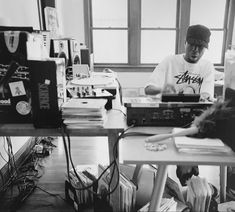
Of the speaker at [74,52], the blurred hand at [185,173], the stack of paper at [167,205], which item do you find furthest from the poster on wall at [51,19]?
the stack of paper at [167,205]

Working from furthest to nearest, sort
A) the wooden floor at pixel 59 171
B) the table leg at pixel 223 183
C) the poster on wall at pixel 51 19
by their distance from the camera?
the poster on wall at pixel 51 19 < the wooden floor at pixel 59 171 < the table leg at pixel 223 183

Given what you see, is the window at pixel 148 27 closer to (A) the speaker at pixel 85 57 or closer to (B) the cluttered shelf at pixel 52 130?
(A) the speaker at pixel 85 57

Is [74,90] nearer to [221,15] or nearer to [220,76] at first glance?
[220,76]

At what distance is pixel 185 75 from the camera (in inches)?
77.5

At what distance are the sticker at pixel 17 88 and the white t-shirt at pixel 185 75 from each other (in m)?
1.06

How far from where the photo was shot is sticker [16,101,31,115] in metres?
1.29

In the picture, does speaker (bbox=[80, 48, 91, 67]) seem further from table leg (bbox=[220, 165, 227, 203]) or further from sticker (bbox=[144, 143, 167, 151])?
sticker (bbox=[144, 143, 167, 151])

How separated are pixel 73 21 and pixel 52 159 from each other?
2.82 metres

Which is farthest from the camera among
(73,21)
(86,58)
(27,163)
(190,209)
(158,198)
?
(73,21)

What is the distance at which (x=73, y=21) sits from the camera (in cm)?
451

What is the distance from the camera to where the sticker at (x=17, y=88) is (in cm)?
126

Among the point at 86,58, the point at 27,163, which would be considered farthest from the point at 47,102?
the point at 86,58

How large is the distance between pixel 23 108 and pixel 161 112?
700 mm

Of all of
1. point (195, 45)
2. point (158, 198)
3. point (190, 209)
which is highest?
point (195, 45)
